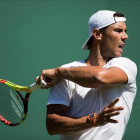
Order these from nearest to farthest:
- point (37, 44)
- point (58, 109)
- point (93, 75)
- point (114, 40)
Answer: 1. point (93, 75)
2. point (58, 109)
3. point (114, 40)
4. point (37, 44)

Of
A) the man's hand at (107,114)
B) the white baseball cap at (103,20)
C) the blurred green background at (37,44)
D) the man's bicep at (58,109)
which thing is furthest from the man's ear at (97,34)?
the blurred green background at (37,44)

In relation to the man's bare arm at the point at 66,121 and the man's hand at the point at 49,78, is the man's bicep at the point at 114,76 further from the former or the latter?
the man's hand at the point at 49,78

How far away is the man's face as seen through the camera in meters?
2.68

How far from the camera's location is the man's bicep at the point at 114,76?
236 centimetres

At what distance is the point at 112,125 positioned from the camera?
2496 millimetres

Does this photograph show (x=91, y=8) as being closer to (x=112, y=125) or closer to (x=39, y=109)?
(x=39, y=109)

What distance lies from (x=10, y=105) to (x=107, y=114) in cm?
111

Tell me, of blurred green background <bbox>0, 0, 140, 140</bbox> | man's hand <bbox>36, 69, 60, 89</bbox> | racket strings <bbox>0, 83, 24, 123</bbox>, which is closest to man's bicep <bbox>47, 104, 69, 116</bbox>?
man's hand <bbox>36, 69, 60, 89</bbox>

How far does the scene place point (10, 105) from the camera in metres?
3.16

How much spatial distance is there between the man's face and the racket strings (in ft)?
2.44

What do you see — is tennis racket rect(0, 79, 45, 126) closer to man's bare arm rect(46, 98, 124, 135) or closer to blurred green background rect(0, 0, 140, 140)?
man's bare arm rect(46, 98, 124, 135)

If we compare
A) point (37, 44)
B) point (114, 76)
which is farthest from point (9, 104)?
point (37, 44)

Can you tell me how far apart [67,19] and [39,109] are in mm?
998

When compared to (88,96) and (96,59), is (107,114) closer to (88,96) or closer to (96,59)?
(88,96)
